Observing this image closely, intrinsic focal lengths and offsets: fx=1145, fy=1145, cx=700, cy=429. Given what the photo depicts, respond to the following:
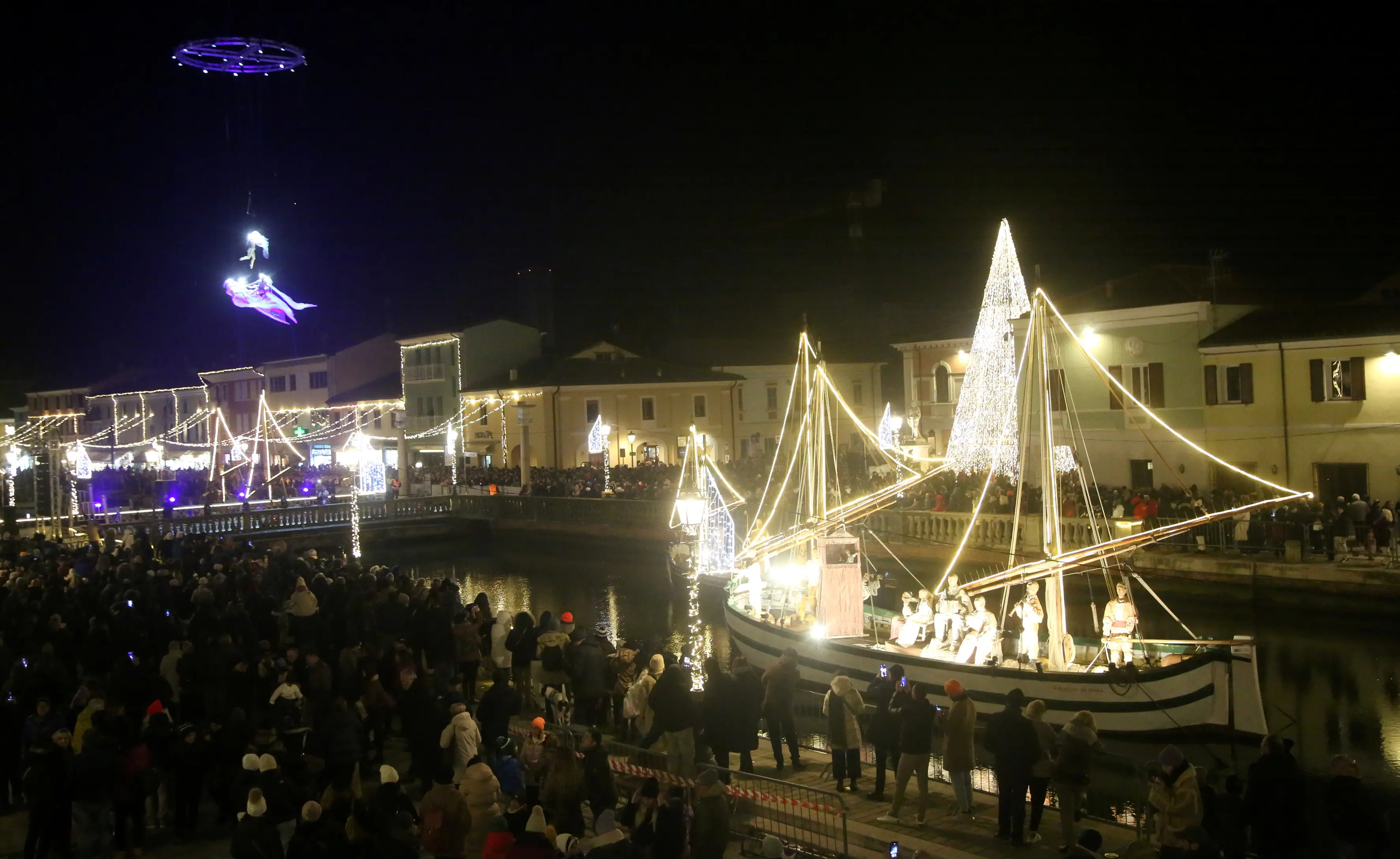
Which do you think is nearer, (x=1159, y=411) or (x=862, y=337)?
(x=1159, y=411)

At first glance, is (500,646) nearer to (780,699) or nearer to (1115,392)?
(780,699)

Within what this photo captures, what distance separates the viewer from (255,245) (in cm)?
3181

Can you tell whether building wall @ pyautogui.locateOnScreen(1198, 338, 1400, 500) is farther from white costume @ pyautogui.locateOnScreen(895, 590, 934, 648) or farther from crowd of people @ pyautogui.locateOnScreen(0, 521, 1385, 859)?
crowd of people @ pyautogui.locateOnScreen(0, 521, 1385, 859)

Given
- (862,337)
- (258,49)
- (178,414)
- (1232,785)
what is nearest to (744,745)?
(1232,785)

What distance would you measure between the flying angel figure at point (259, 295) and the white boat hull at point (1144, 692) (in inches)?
855

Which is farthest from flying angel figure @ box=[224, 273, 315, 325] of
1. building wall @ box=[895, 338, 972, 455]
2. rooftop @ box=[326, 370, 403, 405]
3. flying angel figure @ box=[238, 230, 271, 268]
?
rooftop @ box=[326, 370, 403, 405]

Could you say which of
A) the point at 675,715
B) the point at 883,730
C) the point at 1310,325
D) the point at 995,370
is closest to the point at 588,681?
the point at 675,715

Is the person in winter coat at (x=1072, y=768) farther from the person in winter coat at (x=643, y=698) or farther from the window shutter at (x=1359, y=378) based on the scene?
the window shutter at (x=1359, y=378)

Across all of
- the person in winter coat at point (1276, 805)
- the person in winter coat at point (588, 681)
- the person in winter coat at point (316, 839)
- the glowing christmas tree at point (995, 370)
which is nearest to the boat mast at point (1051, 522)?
the person in winter coat at point (588, 681)

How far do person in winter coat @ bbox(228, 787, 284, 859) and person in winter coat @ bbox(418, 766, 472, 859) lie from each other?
112 cm

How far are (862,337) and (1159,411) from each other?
31.3 meters

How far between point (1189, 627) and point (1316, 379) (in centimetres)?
1124

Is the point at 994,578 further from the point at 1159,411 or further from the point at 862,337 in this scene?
the point at 862,337

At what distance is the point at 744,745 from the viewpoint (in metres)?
13.1
